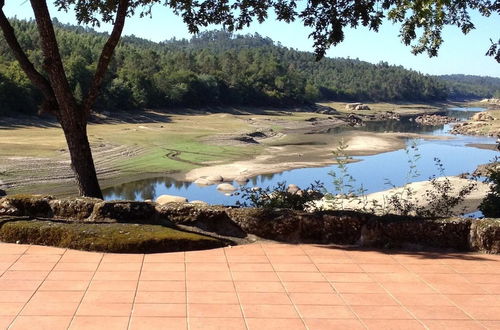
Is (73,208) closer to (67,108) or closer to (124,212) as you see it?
(124,212)

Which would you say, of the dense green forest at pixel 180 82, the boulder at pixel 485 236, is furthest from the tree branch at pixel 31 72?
the dense green forest at pixel 180 82

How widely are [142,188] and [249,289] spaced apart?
25.7m

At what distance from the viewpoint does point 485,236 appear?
260 inches

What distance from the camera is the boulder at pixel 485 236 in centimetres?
657

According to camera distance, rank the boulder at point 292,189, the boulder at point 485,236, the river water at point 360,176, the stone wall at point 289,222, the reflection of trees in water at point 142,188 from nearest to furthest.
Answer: the boulder at point 485,236 < the stone wall at point 289,222 < the boulder at point 292,189 < the reflection of trees in water at point 142,188 < the river water at point 360,176

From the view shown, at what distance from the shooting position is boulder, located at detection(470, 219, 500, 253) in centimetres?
657

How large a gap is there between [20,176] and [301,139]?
32.8 m

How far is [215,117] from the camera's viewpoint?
7388 cm

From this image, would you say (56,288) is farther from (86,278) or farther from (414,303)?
(414,303)

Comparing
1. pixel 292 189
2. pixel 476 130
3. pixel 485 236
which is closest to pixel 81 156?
pixel 485 236

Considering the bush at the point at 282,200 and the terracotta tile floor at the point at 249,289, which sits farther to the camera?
the bush at the point at 282,200

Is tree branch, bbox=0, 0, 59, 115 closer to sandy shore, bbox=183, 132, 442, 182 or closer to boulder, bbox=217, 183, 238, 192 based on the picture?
boulder, bbox=217, 183, 238, 192

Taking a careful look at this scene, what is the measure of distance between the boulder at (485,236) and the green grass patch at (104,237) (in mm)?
3225

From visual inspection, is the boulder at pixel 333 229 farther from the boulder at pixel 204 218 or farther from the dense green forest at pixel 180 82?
the dense green forest at pixel 180 82
